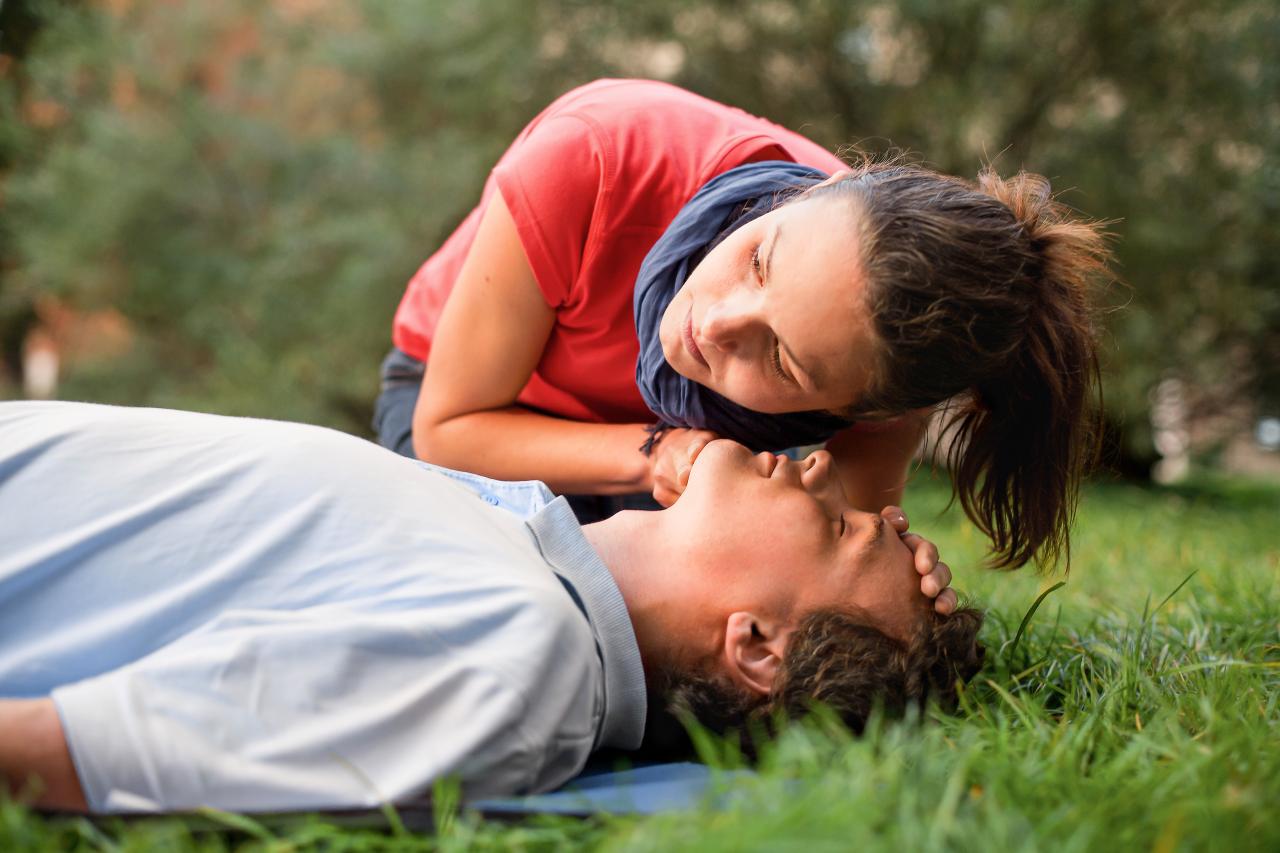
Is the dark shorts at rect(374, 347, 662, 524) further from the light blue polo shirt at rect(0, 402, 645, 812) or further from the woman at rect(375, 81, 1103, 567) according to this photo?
the light blue polo shirt at rect(0, 402, 645, 812)

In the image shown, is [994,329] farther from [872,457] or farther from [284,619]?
[284,619]

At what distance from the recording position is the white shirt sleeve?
1.54 metres

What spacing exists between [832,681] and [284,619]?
0.97 meters

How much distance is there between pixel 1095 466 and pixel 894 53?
6.65 m

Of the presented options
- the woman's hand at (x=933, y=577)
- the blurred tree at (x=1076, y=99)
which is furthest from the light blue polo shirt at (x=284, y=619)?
the blurred tree at (x=1076, y=99)

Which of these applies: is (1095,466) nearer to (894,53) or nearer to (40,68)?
(894,53)

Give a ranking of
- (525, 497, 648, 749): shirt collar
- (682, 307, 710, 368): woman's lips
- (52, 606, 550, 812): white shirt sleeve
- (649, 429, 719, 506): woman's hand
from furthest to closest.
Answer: (649, 429, 719, 506): woman's hand < (682, 307, 710, 368): woman's lips < (525, 497, 648, 749): shirt collar < (52, 606, 550, 812): white shirt sleeve

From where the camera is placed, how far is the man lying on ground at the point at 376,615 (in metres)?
1.57

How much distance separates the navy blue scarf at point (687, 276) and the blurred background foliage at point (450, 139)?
4639 millimetres

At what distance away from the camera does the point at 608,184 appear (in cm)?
266

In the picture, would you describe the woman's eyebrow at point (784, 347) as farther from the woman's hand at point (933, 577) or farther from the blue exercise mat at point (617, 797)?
the blue exercise mat at point (617, 797)

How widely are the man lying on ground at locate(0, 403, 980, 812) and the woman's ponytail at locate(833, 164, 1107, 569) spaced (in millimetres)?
352

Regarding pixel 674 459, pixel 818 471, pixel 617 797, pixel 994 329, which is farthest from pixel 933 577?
pixel 617 797

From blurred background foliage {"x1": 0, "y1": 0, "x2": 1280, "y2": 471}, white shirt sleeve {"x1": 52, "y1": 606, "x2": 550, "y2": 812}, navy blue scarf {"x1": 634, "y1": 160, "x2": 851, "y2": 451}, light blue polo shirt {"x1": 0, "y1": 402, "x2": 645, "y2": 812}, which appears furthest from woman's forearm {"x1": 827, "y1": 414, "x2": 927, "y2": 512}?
blurred background foliage {"x1": 0, "y1": 0, "x2": 1280, "y2": 471}
